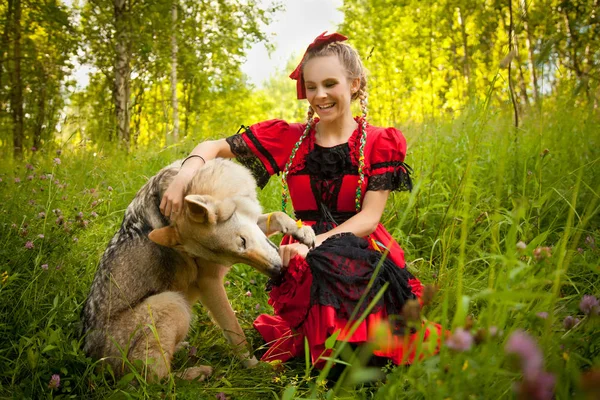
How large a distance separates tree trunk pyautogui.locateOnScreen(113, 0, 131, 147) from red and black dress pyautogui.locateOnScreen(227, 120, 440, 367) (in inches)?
237

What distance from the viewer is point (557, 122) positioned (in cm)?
541

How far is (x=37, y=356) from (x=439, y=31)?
39.4ft

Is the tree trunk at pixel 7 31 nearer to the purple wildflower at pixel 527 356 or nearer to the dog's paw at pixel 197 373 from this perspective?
the dog's paw at pixel 197 373

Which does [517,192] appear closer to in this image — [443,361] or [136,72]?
[443,361]

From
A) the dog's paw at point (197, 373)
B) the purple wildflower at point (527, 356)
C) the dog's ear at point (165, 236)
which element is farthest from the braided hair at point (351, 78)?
the purple wildflower at point (527, 356)

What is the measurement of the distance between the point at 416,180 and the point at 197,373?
128 inches

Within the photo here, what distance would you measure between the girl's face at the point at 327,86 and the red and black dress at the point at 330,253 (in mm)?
255

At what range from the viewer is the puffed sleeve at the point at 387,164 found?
2.96 meters

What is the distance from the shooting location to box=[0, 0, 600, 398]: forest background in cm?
150

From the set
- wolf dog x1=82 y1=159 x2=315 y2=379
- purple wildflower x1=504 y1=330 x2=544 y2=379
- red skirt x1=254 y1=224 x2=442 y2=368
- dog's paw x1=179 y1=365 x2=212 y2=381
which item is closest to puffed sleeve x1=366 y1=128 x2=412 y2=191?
red skirt x1=254 y1=224 x2=442 y2=368

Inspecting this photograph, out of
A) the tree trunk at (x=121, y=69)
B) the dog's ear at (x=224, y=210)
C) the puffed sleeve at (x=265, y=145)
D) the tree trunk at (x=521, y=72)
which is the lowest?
the dog's ear at (x=224, y=210)

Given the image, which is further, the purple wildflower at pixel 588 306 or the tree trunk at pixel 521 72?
the tree trunk at pixel 521 72

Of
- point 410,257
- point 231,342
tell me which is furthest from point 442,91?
point 231,342

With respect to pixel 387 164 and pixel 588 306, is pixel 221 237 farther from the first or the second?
pixel 588 306
